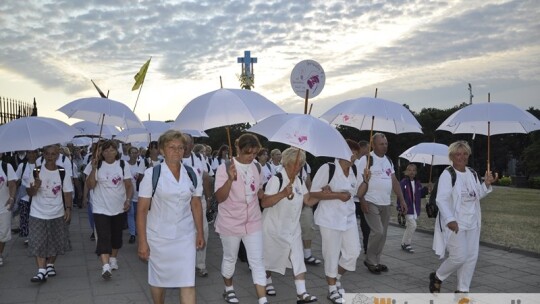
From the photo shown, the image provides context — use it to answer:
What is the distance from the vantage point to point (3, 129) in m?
5.94

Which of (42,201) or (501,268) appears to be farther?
(501,268)

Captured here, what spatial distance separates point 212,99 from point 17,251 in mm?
5396

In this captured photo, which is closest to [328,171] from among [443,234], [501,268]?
[443,234]

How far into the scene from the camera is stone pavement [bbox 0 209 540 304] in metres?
5.64

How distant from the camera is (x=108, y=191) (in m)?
6.38

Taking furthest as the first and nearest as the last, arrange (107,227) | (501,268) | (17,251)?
(17,251)
(501,268)
(107,227)

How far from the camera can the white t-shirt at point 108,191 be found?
635 cm

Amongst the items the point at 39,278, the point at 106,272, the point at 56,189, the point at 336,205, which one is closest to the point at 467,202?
the point at 336,205

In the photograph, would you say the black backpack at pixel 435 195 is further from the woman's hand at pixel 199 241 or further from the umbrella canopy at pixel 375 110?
the woman's hand at pixel 199 241

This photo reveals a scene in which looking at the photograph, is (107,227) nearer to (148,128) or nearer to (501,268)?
(148,128)

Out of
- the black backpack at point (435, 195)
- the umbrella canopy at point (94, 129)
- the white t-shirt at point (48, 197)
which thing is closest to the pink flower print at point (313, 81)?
the black backpack at point (435, 195)

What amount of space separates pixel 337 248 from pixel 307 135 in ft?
5.02

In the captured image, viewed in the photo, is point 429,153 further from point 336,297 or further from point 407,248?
point 336,297

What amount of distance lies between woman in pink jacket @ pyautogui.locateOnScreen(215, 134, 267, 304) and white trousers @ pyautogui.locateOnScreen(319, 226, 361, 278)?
2.82 ft
